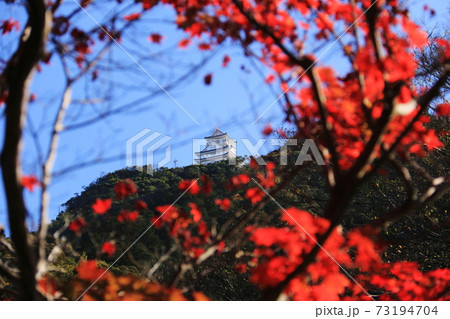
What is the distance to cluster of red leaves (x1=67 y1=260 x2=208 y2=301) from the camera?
2436 millimetres

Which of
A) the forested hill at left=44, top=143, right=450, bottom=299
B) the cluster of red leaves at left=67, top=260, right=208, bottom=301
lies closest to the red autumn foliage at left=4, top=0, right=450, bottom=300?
the cluster of red leaves at left=67, top=260, right=208, bottom=301

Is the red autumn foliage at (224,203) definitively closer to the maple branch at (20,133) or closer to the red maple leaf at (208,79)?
the red maple leaf at (208,79)

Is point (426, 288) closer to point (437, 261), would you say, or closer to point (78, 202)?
point (437, 261)

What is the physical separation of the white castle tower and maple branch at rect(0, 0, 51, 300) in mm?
2478

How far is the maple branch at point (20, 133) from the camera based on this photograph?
1775 mm

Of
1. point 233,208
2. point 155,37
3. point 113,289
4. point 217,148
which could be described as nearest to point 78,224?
point 113,289

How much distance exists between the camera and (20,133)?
5.88 ft

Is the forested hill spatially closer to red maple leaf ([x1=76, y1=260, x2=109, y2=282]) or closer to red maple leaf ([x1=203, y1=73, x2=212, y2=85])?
red maple leaf ([x1=203, y1=73, x2=212, y2=85])

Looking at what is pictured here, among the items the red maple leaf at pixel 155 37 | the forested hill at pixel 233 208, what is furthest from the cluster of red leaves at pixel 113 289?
the forested hill at pixel 233 208

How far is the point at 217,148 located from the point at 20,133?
343cm

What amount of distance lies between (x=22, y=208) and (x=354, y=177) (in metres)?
1.40

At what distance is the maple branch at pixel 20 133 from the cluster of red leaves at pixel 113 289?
53 centimetres

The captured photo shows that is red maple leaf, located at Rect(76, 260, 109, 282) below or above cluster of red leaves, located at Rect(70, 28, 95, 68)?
below

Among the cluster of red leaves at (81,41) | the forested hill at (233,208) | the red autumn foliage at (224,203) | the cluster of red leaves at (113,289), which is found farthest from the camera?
the forested hill at (233,208)
